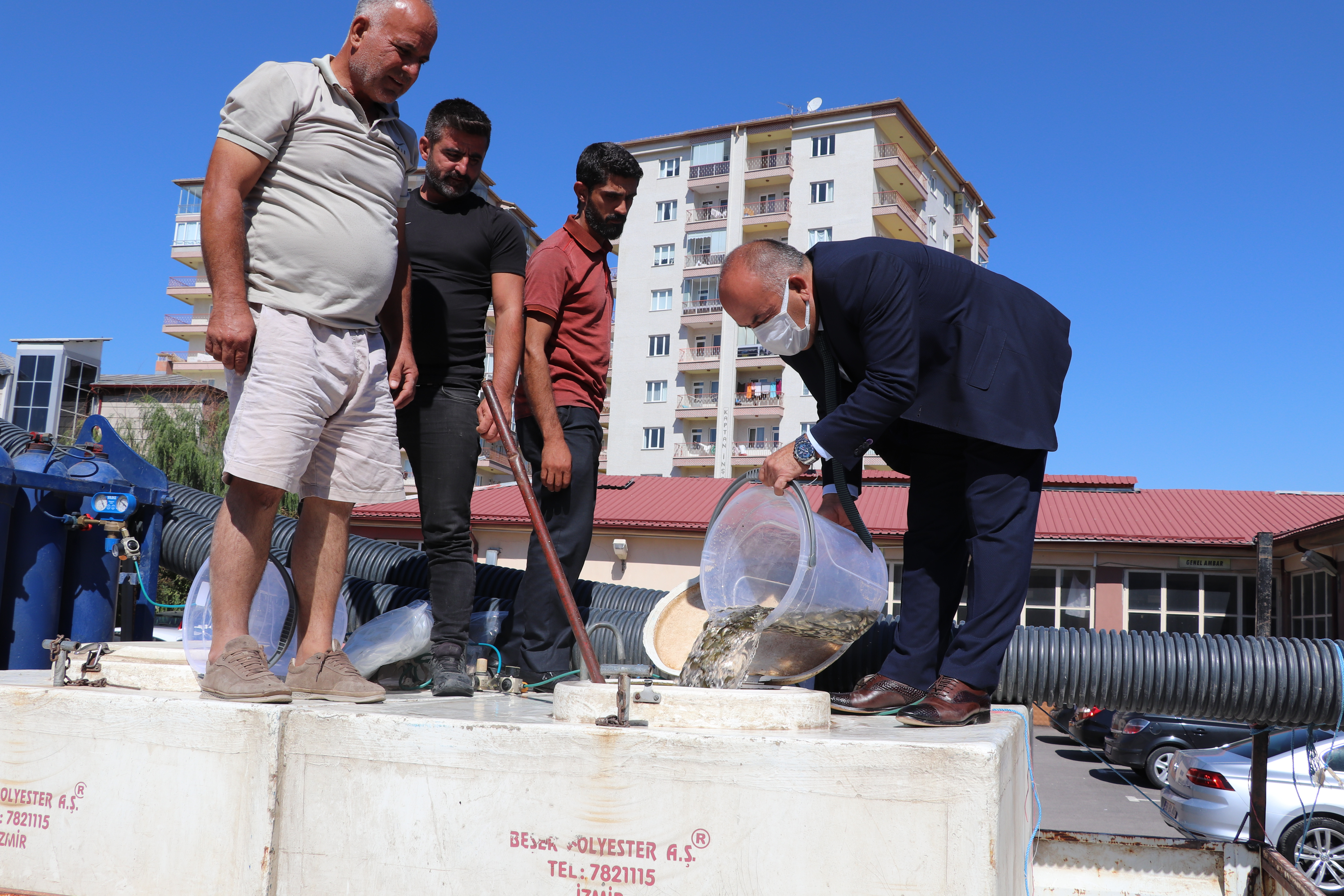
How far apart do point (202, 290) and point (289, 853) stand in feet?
228

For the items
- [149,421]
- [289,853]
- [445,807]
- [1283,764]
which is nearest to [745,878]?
[445,807]

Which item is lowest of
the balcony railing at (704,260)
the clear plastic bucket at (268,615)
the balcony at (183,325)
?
the clear plastic bucket at (268,615)

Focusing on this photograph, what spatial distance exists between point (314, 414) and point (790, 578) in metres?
1.66

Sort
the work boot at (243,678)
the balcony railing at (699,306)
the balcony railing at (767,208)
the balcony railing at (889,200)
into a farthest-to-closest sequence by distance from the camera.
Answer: the balcony railing at (699,306) → the balcony railing at (767,208) → the balcony railing at (889,200) → the work boot at (243,678)

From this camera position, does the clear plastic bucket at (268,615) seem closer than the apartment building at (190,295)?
Yes

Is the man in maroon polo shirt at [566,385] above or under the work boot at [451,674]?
above

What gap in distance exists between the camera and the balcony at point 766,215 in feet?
168

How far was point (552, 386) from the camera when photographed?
380cm

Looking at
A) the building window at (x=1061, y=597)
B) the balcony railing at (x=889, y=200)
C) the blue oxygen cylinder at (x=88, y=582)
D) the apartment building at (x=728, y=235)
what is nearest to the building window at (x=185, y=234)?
the apartment building at (x=728, y=235)

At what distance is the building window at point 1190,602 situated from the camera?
20891 mm

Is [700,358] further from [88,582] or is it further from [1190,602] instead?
[88,582]

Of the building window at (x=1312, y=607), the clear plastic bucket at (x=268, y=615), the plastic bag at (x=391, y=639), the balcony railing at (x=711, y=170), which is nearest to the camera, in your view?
the clear plastic bucket at (x=268, y=615)

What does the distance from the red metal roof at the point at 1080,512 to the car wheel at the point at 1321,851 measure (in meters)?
10.3

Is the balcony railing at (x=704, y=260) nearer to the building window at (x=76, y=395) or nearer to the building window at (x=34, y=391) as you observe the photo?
the building window at (x=76, y=395)
